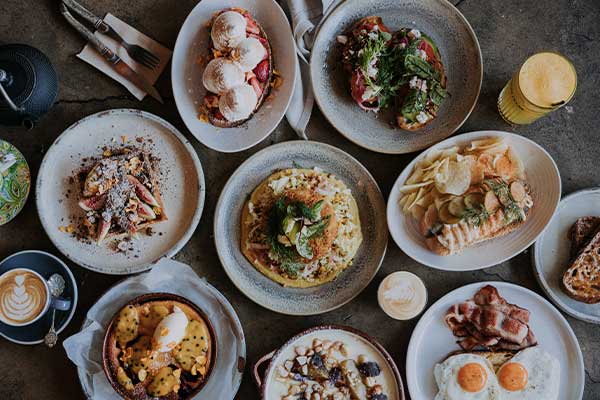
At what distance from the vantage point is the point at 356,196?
3.86 metres

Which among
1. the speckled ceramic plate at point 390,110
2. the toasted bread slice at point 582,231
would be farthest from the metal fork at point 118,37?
the toasted bread slice at point 582,231

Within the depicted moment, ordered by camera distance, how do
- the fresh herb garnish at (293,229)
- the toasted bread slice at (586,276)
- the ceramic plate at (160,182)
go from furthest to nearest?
1. the toasted bread slice at (586,276)
2. the ceramic plate at (160,182)
3. the fresh herb garnish at (293,229)

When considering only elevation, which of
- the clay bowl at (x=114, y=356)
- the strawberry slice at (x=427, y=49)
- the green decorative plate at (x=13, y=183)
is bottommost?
the clay bowl at (x=114, y=356)

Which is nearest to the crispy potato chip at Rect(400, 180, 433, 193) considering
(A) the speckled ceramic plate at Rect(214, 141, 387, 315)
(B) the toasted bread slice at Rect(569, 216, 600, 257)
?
(A) the speckled ceramic plate at Rect(214, 141, 387, 315)

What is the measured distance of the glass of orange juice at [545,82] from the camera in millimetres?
3572

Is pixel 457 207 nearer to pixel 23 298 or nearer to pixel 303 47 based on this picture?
pixel 303 47

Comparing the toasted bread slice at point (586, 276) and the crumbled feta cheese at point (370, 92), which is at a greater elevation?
the crumbled feta cheese at point (370, 92)

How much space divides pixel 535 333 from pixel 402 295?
945 mm

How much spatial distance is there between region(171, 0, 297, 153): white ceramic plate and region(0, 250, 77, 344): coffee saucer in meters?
1.21

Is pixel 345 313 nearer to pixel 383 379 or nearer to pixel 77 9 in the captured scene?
pixel 383 379

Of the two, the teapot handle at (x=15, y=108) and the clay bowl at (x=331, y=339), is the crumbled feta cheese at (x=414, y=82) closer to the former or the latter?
the clay bowl at (x=331, y=339)

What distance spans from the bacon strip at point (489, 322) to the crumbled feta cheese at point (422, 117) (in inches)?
45.4

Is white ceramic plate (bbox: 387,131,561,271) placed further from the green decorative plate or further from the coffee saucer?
the green decorative plate

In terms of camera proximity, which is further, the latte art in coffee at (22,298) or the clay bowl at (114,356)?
the latte art in coffee at (22,298)
